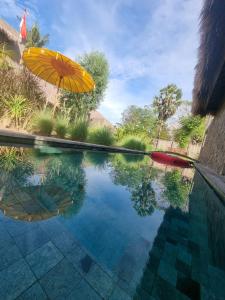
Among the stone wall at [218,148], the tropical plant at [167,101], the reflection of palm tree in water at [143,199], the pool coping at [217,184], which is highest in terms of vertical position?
the tropical plant at [167,101]

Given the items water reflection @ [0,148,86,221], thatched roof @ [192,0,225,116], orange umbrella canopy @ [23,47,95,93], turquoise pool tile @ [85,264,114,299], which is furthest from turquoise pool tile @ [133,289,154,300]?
orange umbrella canopy @ [23,47,95,93]

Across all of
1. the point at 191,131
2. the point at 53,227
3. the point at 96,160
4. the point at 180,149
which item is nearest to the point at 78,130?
the point at 96,160

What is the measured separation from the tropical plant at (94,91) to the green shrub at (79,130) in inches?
174

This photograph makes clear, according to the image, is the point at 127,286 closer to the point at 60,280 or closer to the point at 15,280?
the point at 60,280

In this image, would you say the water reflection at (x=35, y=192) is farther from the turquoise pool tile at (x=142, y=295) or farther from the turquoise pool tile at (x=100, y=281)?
the turquoise pool tile at (x=142, y=295)

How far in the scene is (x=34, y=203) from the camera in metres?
1.40

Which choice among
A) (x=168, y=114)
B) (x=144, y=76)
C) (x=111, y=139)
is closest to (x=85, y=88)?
(x=111, y=139)

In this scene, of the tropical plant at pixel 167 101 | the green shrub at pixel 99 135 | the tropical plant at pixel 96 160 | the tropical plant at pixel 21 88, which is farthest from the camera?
the tropical plant at pixel 167 101

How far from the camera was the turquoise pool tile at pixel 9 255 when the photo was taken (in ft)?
2.43

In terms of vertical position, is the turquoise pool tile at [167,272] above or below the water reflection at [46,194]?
above

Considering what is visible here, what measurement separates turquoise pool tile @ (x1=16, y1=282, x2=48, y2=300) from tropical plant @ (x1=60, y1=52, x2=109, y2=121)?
11.3 metres

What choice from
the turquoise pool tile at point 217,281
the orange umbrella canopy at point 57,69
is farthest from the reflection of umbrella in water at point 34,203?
the orange umbrella canopy at point 57,69

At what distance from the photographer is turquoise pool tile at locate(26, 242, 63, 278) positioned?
0.75 m

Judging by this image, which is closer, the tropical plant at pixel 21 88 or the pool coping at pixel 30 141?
the pool coping at pixel 30 141
